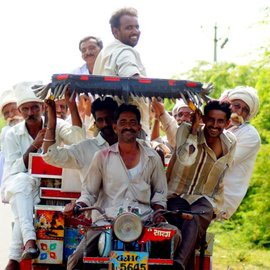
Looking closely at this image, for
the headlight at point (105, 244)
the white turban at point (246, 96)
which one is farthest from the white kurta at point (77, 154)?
the white turban at point (246, 96)

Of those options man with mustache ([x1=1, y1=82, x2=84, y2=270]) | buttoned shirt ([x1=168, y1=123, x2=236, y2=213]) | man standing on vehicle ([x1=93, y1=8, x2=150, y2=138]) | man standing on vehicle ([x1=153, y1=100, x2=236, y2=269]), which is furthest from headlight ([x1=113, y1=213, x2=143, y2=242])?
man standing on vehicle ([x1=93, y1=8, x2=150, y2=138])

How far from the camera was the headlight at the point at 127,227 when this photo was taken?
573 cm

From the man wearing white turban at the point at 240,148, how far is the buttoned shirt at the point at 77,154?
4.41 ft

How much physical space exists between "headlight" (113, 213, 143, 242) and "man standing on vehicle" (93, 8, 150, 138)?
4.97ft

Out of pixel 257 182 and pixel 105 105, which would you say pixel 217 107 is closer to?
pixel 105 105

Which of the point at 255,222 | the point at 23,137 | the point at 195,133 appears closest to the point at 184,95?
the point at 195,133

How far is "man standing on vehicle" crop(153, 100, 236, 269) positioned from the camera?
6.61 meters

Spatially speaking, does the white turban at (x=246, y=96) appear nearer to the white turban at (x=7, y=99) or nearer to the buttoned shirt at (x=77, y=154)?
the buttoned shirt at (x=77, y=154)

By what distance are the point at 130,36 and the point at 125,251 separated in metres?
2.08

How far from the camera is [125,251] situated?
5.82 meters

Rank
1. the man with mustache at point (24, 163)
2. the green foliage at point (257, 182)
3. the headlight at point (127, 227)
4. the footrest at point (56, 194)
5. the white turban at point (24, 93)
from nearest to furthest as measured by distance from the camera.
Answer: the headlight at point (127, 227) < the man with mustache at point (24, 163) < the footrest at point (56, 194) < the white turban at point (24, 93) < the green foliage at point (257, 182)

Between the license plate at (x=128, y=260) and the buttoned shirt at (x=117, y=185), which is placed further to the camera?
the buttoned shirt at (x=117, y=185)

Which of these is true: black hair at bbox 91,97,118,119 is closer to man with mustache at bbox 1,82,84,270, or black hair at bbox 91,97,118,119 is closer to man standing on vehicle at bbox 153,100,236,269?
man with mustache at bbox 1,82,84,270

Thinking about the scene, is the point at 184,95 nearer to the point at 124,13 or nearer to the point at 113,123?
the point at 113,123
